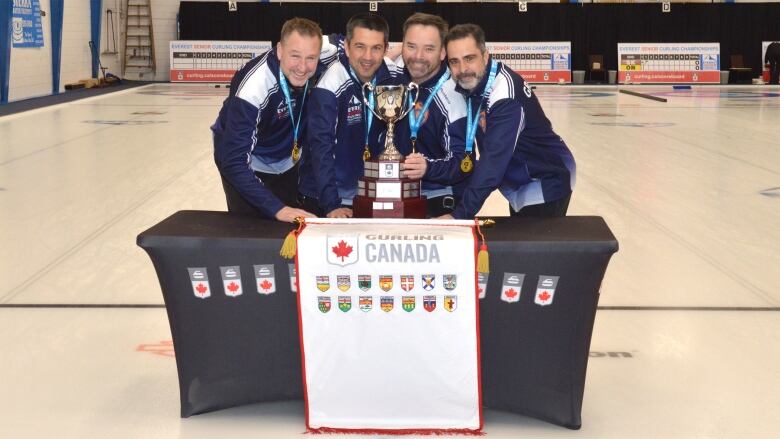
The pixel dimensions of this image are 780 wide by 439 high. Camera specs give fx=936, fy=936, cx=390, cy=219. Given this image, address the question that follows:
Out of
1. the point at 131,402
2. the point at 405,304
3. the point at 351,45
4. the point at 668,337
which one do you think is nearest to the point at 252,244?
the point at 405,304

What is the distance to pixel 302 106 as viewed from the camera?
397 centimetres

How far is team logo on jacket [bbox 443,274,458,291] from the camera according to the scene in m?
2.81

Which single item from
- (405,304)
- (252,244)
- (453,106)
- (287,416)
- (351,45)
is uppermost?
(351,45)

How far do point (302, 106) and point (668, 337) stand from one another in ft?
6.11

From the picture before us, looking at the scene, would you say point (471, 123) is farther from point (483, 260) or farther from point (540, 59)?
point (540, 59)

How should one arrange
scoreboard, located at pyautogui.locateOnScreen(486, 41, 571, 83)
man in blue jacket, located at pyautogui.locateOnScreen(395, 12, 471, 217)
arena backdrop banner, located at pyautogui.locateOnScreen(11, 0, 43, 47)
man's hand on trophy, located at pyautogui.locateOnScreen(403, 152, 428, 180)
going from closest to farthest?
man's hand on trophy, located at pyautogui.locateOnScreen(403, 152, 428, 180)
man in blue jacket, located at pyautogui.locateOnScreen(395, 12, 471, 217)
arena backdrop banner, located at pyautogui.locateOnScreen(11, 0, 43, 47)
scoreboard, located at pyautogui.locateOnScreen(486, 41, 571, 83)

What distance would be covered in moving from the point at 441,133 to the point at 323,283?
51.3 inches

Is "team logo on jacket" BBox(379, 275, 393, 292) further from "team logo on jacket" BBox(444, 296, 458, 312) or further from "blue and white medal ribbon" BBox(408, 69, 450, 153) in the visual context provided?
"blue and white medal ribbon" BBox(408, 69, 450, 153)

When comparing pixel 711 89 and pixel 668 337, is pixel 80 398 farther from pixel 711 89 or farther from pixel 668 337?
pixel 711 89

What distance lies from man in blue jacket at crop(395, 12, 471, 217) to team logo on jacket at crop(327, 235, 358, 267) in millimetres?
666

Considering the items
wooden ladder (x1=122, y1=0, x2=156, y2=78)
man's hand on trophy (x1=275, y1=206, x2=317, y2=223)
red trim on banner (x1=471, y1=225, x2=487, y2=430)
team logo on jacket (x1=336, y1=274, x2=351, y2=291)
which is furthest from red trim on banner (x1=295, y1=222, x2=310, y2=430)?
wooden ladder (x1=122, y1=0, x2=156, y2=78)

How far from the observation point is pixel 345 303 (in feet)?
9.36

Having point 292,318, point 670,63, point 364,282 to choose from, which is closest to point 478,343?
point 364,282

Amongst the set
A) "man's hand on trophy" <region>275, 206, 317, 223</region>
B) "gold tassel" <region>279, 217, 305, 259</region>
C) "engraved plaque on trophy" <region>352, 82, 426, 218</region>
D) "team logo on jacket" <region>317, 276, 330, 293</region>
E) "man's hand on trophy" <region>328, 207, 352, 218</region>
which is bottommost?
"team logo on jacket" <region>317, 276, 330, 293</region>
